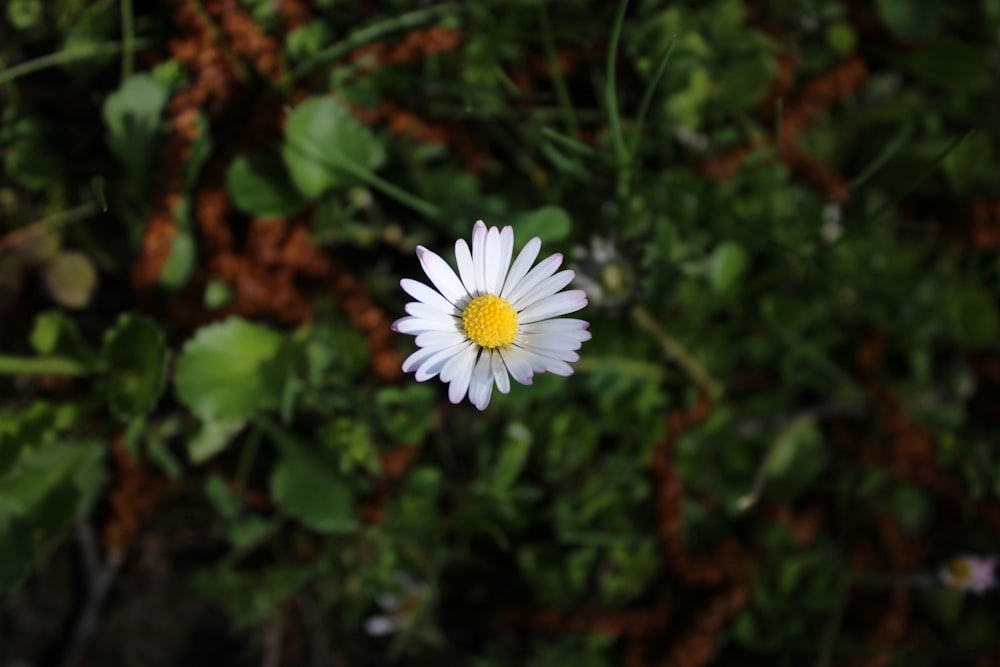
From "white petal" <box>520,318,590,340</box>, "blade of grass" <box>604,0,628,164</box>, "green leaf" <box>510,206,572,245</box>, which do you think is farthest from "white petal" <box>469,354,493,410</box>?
"blade of grass" <box>604,0,628,164</box>

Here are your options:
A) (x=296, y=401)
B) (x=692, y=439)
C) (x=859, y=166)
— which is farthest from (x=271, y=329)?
(x=859, y=166)

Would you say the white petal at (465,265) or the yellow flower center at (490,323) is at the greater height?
the white petal at (465,265)

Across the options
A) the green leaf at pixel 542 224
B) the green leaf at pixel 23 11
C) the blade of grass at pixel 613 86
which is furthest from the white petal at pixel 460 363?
the green leaf at pixel 23 11

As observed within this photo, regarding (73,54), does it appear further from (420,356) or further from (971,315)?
(971,315)

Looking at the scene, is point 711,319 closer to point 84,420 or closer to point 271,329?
point 271,329

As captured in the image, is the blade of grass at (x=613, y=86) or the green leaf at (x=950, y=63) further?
the green leaf at (x=950, y=63)

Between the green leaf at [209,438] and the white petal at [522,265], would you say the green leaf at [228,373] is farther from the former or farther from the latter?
the white petal at [522,265]
